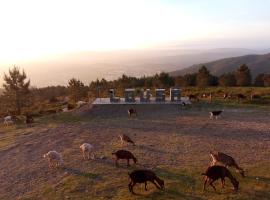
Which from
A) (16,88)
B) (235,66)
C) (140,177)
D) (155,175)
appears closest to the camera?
(140,177)

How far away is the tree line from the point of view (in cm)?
4984

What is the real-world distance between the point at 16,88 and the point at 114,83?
19.0 meters

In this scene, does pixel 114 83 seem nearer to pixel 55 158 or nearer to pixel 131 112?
pixel 131 112

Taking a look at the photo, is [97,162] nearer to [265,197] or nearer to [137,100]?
[265,197]

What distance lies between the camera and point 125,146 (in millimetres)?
22328

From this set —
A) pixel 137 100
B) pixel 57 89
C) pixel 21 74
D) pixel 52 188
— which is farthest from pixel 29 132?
pixel 57 89

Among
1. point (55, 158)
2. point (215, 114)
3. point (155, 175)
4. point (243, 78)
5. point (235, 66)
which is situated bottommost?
point (55, 158)

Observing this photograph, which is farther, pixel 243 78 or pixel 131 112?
pixel 243 78

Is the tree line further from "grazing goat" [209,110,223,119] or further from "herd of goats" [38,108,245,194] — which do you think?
"herd of goats" [38,108,245,194]

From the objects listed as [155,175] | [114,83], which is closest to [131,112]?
[155,175]

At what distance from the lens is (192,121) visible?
29750 mm

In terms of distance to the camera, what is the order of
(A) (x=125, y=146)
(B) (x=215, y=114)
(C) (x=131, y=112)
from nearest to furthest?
(A) (x=125, y=146) < (B) (x=215, y=114) < (C) (x=131, y=112)

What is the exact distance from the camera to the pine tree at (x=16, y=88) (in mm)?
49438

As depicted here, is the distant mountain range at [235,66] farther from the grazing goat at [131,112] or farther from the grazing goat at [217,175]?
the grazing goat at [217,175]
